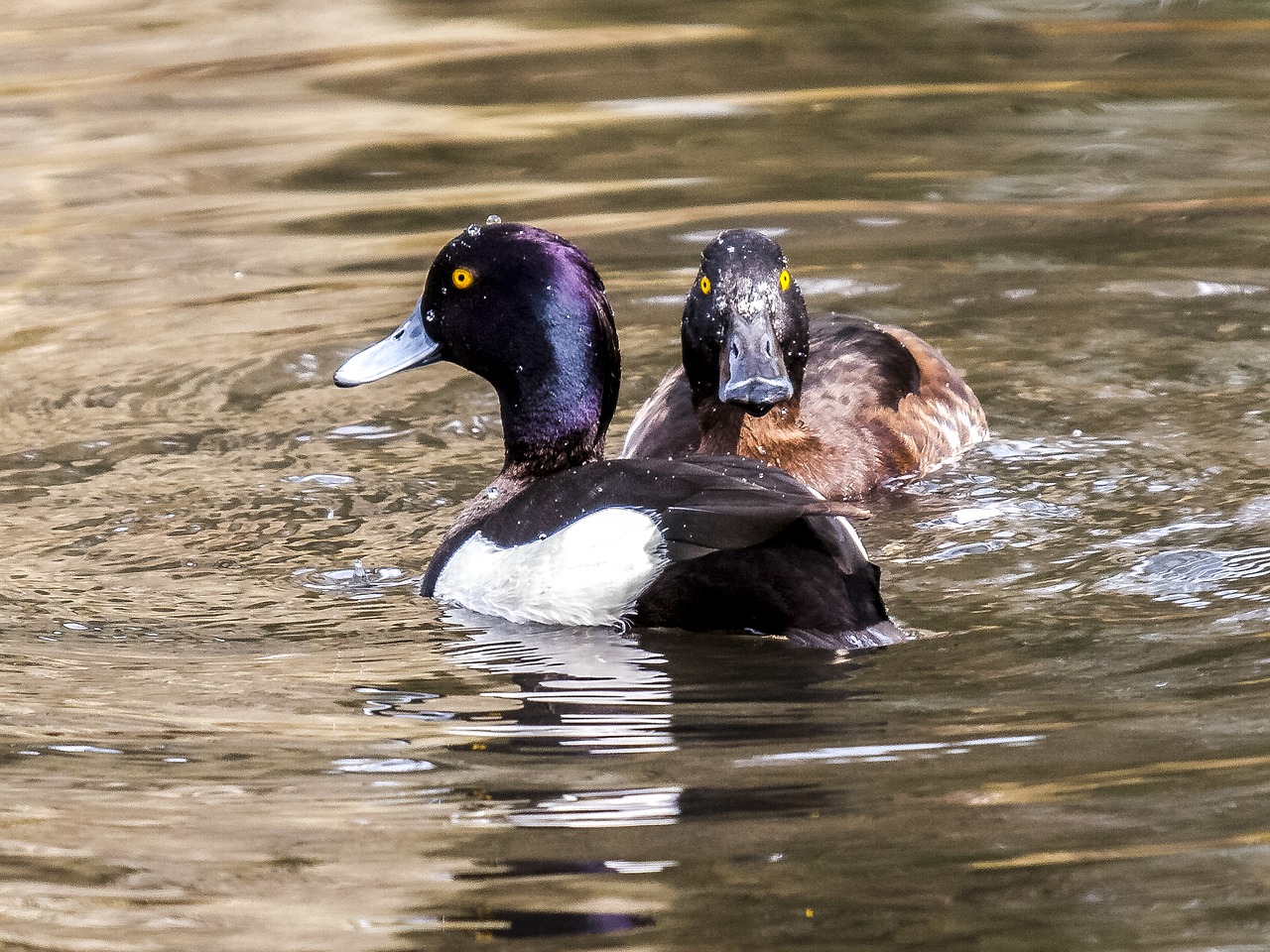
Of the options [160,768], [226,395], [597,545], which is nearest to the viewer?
[160,768]

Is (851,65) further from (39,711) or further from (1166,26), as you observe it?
(39,711)

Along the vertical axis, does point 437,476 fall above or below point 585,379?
below

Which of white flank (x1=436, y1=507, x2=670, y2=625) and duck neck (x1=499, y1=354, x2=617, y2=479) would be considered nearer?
white flank (x1=436, y1=507, x2=670, y2=625)

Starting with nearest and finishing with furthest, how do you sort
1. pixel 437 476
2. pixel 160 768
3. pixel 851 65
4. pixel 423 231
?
pixel 160 768 < pixel 437 476 < pixel 423 231 < pixel 851 65

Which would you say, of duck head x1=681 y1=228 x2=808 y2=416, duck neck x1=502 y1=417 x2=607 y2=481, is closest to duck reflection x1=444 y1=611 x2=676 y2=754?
duck neck x1=502 y1=417 x2=607 y2=481

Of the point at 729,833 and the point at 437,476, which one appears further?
the point at 437,476

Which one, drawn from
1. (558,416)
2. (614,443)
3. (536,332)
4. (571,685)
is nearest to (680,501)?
(571,685)

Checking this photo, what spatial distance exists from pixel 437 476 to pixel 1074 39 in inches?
294

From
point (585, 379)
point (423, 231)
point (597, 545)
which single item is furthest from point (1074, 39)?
point (597, 545)

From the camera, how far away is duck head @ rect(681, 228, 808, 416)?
7.19 meters

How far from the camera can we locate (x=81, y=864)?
176 inches

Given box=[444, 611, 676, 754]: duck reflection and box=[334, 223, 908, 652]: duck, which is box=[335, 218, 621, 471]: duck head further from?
box=[444, 611, 676, 754]: duck reflection

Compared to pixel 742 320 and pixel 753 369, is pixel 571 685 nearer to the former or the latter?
pixel 753 369

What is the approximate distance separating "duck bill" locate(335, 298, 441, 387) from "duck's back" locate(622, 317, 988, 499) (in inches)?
39.5
